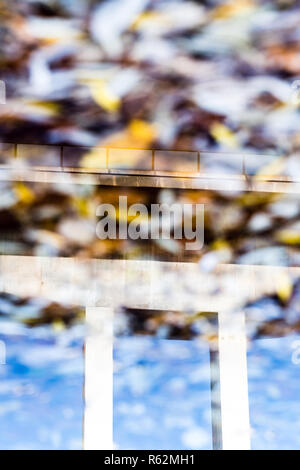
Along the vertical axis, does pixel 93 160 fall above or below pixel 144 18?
below

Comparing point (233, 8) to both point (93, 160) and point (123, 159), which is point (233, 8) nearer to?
point (123, 159)

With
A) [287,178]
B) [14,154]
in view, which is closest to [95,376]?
[14,154]

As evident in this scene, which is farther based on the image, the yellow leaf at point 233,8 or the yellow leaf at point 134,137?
the yellow leaf at point 134,137

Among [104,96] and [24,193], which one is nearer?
[104,96]

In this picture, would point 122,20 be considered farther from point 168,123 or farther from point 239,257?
point 239,257

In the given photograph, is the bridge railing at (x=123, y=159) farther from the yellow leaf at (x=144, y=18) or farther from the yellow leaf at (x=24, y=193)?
the yellow leaf at (x=144, y=18)

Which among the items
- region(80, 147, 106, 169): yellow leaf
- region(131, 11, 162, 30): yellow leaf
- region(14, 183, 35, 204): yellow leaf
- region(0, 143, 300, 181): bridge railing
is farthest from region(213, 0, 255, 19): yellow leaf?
region(14, 183, 35, 204): yellow leaf

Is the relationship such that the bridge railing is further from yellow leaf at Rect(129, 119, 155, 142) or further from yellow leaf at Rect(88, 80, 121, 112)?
yellow leaf at Rect(88, 80, 121, 112)

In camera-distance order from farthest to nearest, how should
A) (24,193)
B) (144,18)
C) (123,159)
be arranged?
(24,193), (123,159), (144,18)

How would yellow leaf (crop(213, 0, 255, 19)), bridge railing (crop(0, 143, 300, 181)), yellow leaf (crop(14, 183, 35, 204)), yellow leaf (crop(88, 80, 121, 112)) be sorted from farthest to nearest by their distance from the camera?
→ 1. yellow leaf (crop(14, 183, 35, 204))
2. bridge railing (crop(0, 143, 300, 181))
3. yellow leaf (crop(88, 80, 121, 112))
4. yellow leaf (crop(213, 0, 255, 19))

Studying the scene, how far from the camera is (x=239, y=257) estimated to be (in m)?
6.18

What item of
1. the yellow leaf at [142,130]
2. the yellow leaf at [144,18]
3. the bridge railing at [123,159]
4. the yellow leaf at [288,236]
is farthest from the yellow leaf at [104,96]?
the yellow leaf at [288,236]

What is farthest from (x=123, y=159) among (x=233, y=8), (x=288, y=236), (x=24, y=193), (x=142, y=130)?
(x=288, y=236)
